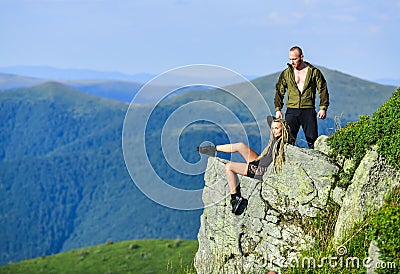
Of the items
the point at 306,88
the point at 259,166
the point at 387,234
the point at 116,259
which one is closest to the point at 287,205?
the point at 259,166

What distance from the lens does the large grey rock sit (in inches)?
499

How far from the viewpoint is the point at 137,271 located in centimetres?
8950

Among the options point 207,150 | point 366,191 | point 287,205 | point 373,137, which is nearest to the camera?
point 366,191

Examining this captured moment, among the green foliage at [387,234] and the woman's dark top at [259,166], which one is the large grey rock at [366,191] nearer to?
the green foliage at [387,234]

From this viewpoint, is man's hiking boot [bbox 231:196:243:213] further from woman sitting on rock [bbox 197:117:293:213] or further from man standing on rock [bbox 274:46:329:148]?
man standing on rock [bbox 274:46:329:148]

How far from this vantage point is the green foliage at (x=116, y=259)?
89188 millimetres

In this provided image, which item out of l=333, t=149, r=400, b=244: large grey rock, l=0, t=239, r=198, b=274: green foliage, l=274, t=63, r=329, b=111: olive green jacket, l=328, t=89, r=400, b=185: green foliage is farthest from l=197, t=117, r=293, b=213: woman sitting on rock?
l=0, t=239, r=198, b=274: green foliage

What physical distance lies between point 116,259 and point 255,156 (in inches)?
3284

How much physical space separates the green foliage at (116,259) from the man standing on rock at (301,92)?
69.8 metres

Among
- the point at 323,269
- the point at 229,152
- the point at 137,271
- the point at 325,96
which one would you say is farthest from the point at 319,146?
the point at 137,271

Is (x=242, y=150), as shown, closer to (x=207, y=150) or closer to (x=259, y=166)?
(x=259, y=166)

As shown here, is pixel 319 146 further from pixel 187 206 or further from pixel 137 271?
pixel 137 271

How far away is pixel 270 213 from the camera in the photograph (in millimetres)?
14117

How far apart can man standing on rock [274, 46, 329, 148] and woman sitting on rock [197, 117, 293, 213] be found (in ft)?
3.07
